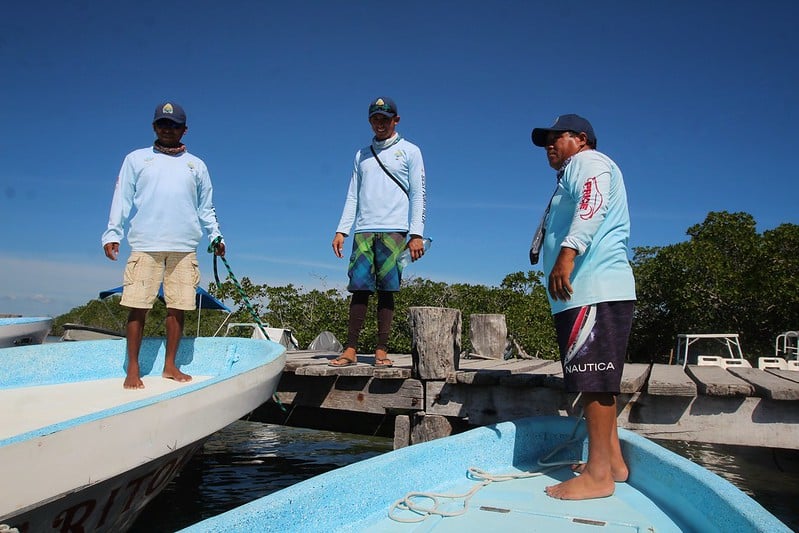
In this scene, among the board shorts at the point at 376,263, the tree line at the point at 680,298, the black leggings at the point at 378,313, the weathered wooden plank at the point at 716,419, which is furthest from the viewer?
the tree line at the point at 680,298

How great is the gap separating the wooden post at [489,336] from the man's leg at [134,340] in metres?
4.78

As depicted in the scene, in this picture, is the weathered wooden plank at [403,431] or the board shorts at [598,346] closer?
the board shorts at [598,346]

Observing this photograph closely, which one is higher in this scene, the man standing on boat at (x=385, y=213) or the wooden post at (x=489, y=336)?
the man standing on boat at (x=385, y=213)

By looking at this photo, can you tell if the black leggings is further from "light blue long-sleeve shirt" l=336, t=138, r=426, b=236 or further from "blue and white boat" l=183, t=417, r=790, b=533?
"blue and white boat" l=183, t=417, r=790, b=533

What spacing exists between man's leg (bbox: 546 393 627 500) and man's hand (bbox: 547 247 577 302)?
49cm

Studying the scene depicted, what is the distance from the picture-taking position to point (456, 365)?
523 centimetres

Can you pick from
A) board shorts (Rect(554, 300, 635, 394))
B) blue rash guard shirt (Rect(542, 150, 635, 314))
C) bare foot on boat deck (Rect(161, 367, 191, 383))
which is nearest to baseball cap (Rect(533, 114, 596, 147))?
blue rash guard shirt (Rect(542, 150, 635, 314))

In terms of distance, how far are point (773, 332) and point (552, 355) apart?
6994 mm

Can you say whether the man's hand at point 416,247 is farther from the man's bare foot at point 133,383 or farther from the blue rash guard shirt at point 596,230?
the man's bare foot at point 133,383

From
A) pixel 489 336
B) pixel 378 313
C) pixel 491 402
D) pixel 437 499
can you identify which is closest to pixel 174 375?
pixel 378 313

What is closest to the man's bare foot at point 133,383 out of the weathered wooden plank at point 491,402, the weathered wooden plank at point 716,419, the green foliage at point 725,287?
the weathered wooden plank at point 491,402

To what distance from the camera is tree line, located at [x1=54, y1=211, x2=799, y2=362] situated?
18.4 metres

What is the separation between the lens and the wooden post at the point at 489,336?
8312 mm

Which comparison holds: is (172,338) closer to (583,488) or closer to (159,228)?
(159,228)
